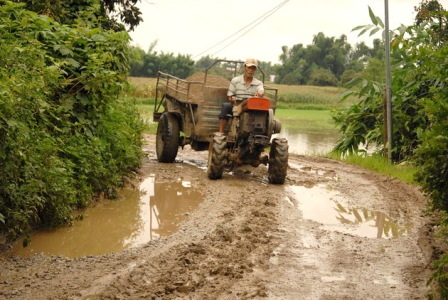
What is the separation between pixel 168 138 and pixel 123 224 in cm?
534

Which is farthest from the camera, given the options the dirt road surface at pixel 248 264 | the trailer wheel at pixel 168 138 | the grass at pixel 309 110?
the trailer wheel at pixel 168 138

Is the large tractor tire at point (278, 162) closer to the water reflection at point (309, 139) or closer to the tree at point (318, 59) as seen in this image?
the water reflection at point (309, 139)

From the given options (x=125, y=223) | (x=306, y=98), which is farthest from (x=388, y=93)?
(x=306, y=98)

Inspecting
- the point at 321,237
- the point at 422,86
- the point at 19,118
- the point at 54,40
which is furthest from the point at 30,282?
the point at 422,86

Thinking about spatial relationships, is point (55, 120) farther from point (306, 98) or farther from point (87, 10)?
point (306, 98)

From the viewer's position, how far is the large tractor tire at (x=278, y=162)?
11.5 metres

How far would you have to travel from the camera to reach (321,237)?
25.9 ft

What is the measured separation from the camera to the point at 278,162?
11484mm

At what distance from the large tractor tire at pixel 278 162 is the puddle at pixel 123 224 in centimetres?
149

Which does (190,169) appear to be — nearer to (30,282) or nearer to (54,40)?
(54,40)

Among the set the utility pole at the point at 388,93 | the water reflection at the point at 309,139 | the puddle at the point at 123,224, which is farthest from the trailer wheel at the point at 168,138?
the water reflection at the point at 309,139

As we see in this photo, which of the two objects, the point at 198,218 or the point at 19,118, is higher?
the point at 19,118

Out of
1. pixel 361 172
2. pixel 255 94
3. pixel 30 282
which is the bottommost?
pixel 30 282

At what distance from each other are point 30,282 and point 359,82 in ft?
40.2
